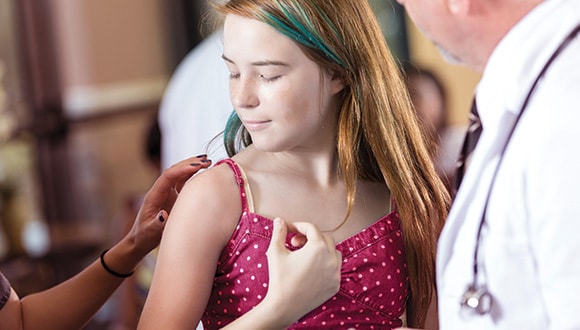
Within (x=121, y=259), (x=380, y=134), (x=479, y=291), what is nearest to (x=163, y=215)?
(x=121, y=259)

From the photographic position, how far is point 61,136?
4.84m

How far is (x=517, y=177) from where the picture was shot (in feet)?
3.48

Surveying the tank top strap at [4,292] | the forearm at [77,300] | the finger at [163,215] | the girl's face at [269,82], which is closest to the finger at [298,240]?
the girl's face at [269,82]

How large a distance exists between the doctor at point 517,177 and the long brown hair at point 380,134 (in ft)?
0.74

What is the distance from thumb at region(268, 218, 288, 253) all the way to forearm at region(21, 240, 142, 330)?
33 centimetres

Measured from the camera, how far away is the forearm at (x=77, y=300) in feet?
5.11

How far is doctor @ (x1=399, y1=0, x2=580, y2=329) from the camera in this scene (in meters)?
1.03

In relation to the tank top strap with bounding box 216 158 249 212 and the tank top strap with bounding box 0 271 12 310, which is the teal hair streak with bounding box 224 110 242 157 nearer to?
the tank top strap with bounding box 216 158 249 212

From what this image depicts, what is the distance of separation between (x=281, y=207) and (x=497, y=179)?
1.28ft

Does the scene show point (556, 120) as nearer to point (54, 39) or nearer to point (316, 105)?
point (316, 105)

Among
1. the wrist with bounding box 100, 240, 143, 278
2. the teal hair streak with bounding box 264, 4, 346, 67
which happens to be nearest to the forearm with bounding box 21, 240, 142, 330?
the wrist with bounding box 100, 240, 143, 278

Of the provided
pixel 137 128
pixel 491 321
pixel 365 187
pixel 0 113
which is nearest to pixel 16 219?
pixel 0 113

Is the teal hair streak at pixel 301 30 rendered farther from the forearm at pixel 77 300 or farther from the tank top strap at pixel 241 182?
the forearm at pixel 77 300

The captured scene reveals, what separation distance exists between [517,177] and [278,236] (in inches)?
14.0
